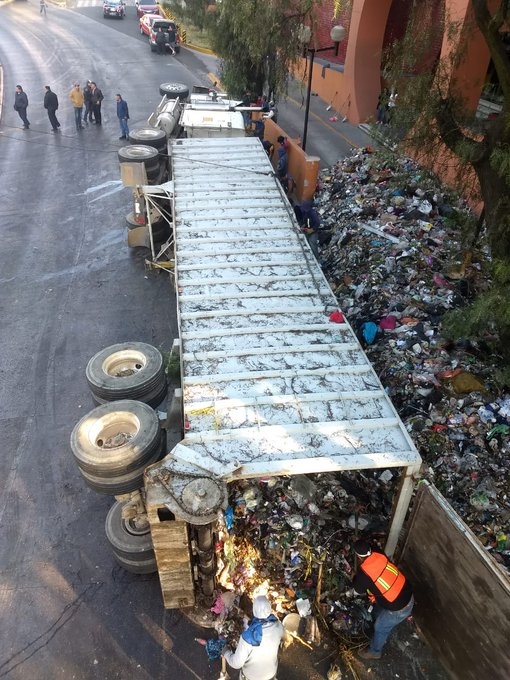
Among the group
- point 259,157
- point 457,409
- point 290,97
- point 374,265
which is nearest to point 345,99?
point 290,97

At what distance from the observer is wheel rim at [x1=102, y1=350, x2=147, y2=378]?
17.2ft

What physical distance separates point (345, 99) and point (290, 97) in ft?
11.0

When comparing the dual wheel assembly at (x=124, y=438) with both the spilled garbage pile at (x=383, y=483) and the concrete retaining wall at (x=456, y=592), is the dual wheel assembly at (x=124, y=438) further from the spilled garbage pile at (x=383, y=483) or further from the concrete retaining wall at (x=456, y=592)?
the concrete retaining wall at (x=456, y=592)

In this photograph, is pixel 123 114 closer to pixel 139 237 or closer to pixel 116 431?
pixel 139 237

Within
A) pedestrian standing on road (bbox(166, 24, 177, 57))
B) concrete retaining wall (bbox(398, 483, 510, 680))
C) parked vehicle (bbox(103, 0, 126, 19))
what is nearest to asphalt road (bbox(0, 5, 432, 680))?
concrete retaining wall (bbox(398, 483, 510, 680))

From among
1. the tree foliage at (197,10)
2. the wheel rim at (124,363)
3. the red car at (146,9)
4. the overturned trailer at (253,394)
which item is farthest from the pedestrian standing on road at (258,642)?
the red car at (146,9)

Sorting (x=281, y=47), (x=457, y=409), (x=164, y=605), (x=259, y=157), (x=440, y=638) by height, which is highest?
(x=281, y=47)

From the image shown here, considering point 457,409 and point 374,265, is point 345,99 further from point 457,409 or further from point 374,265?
point 457,409

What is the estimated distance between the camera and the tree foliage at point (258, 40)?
32.4ft

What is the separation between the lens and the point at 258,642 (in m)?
3.52

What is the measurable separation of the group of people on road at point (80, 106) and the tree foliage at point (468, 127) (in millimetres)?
10860

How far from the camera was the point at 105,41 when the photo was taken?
26.4 m

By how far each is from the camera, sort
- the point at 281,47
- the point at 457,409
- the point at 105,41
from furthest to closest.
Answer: the point at 105,41 → the point at 281,47 → the point at 457,409

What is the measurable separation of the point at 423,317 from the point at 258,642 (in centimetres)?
507
